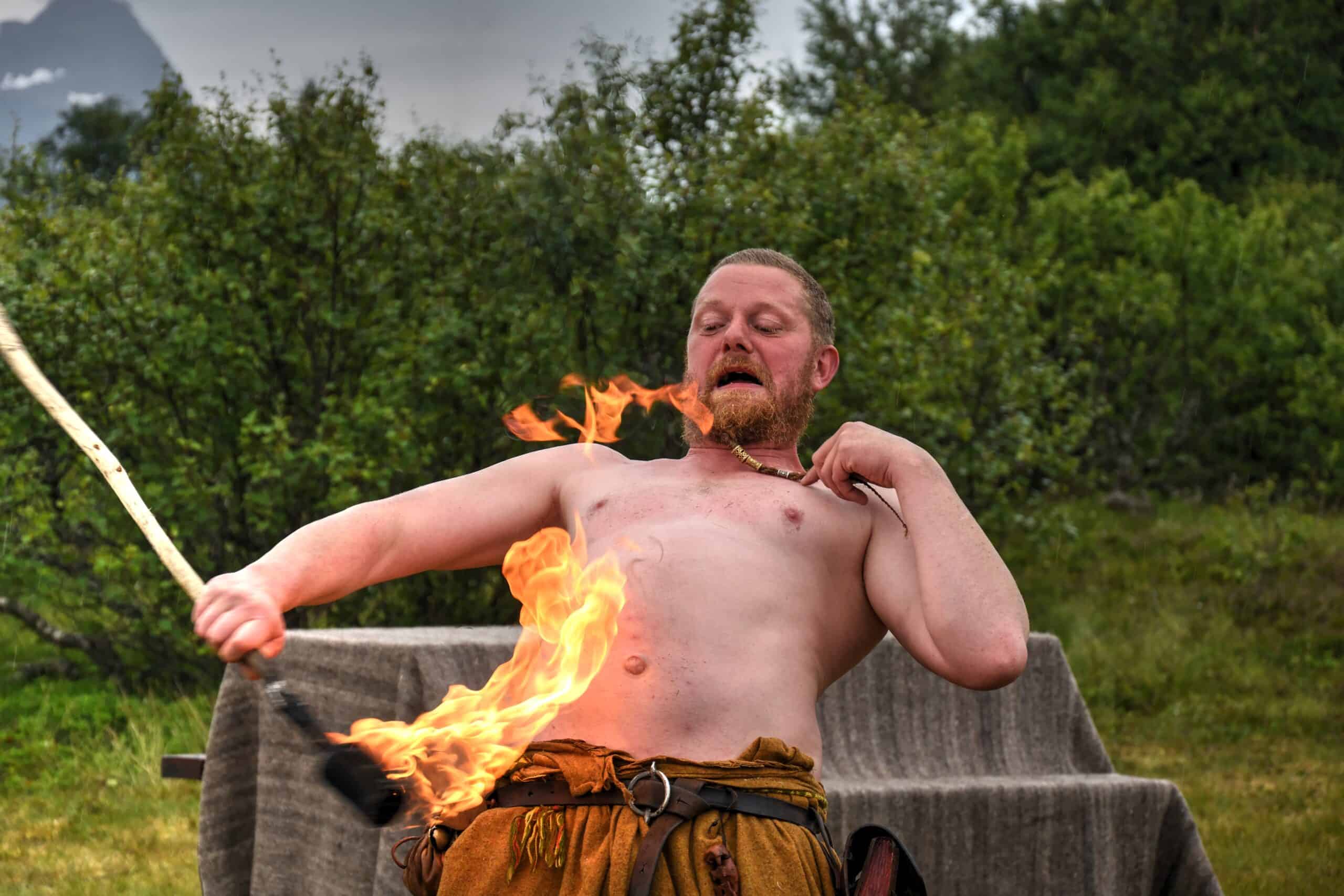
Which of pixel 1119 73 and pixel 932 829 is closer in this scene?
pixel 932 829

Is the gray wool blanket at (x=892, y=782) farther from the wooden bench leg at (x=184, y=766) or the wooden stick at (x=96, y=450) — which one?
the wooden stick at (x=96, y=450)

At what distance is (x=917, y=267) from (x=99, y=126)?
212 inches

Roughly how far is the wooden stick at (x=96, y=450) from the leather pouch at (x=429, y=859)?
0.69 meters

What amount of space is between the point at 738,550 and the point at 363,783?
782 millimetres

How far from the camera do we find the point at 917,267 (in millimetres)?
7852

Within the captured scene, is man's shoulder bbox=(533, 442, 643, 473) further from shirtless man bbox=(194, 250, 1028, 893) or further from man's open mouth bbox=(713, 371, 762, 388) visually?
man's open mouth bbox=(713, 371, 762, 388)

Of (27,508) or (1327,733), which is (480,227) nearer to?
(27,508)

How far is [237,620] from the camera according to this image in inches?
77.9

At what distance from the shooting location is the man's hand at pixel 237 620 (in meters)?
1.96

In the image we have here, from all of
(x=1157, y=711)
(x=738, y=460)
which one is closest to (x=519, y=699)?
(x=738, y=460)

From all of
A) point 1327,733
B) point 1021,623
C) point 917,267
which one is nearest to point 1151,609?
point 1327,733

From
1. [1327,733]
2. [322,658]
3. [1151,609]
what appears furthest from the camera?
[1151,609]

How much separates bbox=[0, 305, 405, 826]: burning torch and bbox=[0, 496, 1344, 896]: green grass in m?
3.01

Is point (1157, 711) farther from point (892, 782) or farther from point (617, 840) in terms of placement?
point (617, 840)
